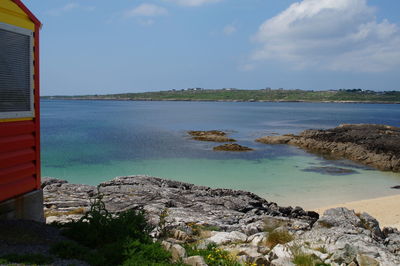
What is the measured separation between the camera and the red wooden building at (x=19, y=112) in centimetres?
717

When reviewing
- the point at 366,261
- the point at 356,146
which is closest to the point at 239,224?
the point at 366,261

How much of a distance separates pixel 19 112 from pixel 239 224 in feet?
21.0

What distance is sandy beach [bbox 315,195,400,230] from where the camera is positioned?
14.9m

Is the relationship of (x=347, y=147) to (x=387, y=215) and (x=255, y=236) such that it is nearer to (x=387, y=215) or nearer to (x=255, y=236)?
(x=387, y=215)

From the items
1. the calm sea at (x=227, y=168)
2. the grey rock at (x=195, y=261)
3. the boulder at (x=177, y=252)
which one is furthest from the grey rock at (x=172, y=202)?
the calm sea at (x=227, y=168)

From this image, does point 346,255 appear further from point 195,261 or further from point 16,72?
point 16,72

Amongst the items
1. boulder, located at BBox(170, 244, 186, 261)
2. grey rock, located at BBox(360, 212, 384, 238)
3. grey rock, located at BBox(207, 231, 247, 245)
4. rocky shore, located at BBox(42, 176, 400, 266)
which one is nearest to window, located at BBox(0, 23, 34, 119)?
rocky shore, located at BBox(42, 176, 400, 266)

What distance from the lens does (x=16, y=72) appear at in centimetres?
741

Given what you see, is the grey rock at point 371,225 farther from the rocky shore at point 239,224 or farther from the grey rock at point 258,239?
the grey rock at point 258,239

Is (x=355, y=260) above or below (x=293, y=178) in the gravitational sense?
above

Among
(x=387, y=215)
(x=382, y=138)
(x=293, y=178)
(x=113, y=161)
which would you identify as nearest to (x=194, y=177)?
(x=293, y=178)

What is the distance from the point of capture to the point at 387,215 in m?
15.7

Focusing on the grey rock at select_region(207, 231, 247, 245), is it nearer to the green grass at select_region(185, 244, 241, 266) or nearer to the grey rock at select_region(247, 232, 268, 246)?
the grey rock at select_region(247, 232, 268, 246)

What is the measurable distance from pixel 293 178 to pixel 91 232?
19.2 m
